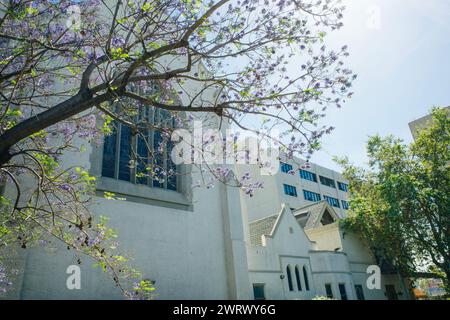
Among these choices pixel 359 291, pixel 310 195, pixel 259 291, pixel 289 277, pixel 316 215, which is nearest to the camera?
pixel 259 291

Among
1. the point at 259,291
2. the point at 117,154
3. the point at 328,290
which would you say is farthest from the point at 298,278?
the point at 117,154

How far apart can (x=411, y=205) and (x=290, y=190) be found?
19135 mm

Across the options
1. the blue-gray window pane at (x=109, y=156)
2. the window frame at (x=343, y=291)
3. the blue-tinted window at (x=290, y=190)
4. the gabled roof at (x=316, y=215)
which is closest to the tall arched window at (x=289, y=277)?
the window frame at (x=343, y=291)

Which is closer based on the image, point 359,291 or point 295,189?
point 359,291

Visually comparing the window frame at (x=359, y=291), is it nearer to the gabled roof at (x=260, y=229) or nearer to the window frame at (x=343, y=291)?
the window frame at (x=343, y=291)

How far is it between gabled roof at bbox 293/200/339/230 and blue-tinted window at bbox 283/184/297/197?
10796 mm

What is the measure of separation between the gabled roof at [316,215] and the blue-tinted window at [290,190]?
10.8 m

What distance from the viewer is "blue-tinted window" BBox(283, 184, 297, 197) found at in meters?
40.7

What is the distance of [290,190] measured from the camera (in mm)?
41594

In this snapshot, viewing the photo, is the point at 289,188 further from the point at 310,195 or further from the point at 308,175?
the point at 308,175

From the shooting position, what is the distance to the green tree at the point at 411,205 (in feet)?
74.6

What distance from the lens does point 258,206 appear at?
4016cm

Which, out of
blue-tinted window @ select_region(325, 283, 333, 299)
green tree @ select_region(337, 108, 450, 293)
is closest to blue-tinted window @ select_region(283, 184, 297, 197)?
green tree @ select_region(337, 108, 450, 293)
